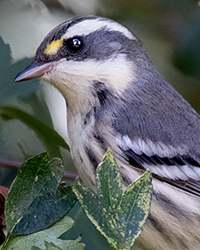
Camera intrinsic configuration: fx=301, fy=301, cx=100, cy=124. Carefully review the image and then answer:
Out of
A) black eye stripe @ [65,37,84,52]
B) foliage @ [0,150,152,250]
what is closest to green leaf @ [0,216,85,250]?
foliage @ [0,150,152,250]

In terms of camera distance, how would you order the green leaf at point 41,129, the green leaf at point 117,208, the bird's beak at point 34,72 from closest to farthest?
the green leaf at point 117,208 → the bird's beak at point 34,72 → the green leaf at point 41,129

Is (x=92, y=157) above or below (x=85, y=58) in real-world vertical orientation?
below

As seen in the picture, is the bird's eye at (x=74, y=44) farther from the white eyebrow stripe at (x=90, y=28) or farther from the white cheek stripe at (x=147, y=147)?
the white cheek stripe at (x=147, y=147)

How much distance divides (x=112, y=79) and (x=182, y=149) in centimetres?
13

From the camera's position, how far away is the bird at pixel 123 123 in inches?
14.6

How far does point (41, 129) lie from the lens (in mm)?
484

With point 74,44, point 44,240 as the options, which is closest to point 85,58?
point 74,44

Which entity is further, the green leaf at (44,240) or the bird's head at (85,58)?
the bird's head at (85,58)

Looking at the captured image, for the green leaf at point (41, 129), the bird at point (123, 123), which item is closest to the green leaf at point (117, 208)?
the bird at point (123, 123)

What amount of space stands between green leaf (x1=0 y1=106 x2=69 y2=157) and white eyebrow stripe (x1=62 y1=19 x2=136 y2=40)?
16 centimetres

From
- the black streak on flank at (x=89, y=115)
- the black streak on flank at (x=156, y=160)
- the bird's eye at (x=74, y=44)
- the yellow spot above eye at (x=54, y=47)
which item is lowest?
the black streak on flank at (x=156, y=160)

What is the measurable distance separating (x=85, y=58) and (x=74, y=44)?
0.08 feet

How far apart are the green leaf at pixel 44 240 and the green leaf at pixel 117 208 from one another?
0.18 ft

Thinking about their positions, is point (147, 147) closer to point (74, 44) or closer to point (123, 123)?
point (123, 123)
